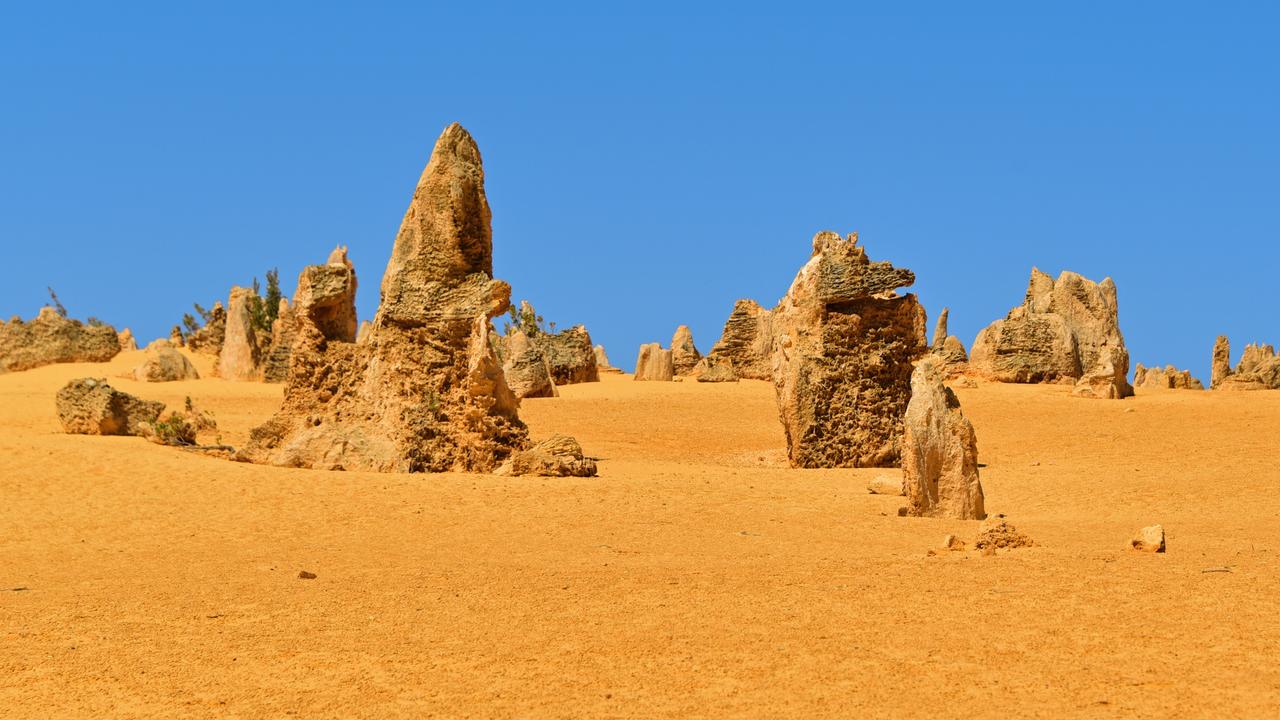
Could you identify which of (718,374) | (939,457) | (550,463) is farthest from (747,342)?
(939,457)

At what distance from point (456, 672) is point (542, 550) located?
384 cm

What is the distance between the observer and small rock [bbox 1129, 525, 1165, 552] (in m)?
9.34

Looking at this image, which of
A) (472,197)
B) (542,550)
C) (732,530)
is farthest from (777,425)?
(542,550)

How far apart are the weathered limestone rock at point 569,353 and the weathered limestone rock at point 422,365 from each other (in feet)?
43.6

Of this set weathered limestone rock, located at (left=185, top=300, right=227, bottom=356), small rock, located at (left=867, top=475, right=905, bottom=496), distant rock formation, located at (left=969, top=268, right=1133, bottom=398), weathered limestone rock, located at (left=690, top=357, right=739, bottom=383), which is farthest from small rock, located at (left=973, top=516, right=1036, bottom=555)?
weathered limestone rock, located at (left=185, top=300, right=227, bottom=356)

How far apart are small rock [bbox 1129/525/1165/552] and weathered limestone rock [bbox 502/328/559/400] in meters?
17.0

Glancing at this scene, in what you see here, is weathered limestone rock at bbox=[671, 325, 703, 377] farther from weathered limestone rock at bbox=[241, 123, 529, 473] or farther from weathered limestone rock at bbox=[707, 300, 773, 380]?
weathered limestone rock at bbox=[241, 123, 529, 473]

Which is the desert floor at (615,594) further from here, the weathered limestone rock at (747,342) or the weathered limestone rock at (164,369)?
the weathered limestone rock at (747,342)

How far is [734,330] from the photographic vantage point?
35062 mm

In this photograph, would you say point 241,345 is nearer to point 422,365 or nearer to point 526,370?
point 526,370

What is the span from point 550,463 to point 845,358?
460 cm

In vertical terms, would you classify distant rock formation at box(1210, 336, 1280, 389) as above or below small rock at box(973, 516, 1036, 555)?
above

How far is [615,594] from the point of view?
323 inches

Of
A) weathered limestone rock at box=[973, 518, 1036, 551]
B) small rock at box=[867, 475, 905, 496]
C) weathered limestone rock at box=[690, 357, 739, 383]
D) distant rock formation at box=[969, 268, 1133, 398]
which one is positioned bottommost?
weathered limestone rock at box=[973, 518, 1036, 551]
